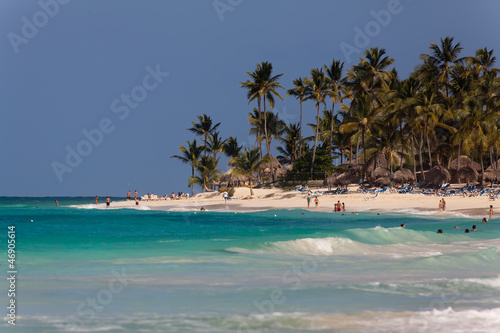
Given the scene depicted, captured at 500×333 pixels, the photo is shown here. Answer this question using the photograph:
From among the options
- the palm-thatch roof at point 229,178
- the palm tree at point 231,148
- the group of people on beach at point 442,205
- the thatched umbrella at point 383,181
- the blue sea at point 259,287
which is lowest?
the blue sea at point 259,287

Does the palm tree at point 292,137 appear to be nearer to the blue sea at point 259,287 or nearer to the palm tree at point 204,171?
the palm tree at point 204,171

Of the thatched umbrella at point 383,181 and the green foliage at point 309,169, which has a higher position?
the green foliage at point 309,169

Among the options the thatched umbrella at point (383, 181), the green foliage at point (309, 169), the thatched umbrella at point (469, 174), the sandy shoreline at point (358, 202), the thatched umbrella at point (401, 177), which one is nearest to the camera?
the sandy shoreline at point (358, 202)

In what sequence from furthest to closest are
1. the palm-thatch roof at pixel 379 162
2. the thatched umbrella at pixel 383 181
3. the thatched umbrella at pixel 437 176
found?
the palm-thatch roof at pixel 379 162 < the thatched umbrella at pixel 383 181 < the thatched umbrella at pixel 437 176

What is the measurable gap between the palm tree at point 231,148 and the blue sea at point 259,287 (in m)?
53.0

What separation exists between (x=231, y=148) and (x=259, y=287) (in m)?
62.8

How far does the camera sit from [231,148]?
73.3 meters

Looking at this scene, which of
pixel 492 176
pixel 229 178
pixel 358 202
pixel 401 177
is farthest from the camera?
pixel 229 178

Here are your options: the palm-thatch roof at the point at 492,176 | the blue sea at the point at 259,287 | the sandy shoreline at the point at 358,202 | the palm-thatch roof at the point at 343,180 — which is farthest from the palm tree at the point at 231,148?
the blue sea at the point at 259,287

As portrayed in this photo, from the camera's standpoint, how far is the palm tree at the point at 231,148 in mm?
73188

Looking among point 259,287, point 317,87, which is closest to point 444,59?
point 317,87

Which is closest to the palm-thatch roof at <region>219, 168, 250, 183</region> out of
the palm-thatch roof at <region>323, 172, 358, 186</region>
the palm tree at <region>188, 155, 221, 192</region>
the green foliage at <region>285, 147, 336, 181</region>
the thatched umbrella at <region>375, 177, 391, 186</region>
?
the palm tree at <region>188, 155, 221, 192</region>

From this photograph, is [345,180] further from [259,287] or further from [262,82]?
[259,287]

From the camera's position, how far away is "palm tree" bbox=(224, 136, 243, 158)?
73.2m
